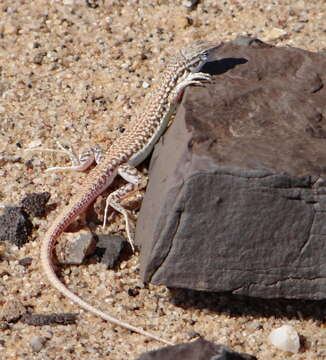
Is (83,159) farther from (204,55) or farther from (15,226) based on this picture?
(204,55)

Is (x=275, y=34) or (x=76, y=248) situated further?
(x=275, y=34)

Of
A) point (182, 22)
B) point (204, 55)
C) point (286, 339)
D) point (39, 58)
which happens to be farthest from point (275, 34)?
point (286, 339)

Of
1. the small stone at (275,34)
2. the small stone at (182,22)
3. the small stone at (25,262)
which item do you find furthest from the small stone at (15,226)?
the small stone at (275,34)

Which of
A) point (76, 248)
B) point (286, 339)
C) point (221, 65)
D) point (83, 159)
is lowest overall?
point (286, 339)

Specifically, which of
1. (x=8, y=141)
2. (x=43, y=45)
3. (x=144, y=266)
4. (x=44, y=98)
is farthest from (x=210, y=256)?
(x=43, y=45)

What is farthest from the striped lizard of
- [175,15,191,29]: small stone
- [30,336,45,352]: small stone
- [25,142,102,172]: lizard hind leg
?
[175,15,191,29]: small stone

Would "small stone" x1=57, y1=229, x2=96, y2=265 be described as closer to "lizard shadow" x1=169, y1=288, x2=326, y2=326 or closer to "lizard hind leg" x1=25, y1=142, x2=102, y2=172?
"lizard shadow" x1=169, y1=288, x2=326, y2=326

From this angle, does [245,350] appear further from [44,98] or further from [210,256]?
[44,98]
